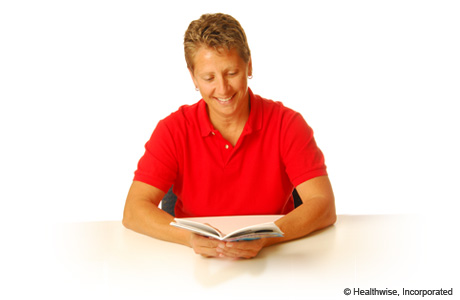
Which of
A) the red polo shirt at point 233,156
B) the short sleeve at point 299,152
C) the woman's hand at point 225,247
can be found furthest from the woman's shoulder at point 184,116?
the woman's hand at point 225,247

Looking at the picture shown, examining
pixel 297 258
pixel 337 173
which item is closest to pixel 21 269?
pixel 297 258

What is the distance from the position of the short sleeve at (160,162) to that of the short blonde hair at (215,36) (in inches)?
12.0

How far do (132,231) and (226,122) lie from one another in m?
0.56

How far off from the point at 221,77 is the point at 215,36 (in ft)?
0.49

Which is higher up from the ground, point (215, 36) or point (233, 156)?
point (215, 36)

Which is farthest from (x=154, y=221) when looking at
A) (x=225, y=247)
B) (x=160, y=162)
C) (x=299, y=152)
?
(x=299, y=152)

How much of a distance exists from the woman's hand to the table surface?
0.03 metres

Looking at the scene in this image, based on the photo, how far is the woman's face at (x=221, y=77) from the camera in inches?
84.5

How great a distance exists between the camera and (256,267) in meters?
1.86

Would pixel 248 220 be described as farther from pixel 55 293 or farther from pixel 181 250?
pixel 55 293

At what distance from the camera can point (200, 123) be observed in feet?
7.80

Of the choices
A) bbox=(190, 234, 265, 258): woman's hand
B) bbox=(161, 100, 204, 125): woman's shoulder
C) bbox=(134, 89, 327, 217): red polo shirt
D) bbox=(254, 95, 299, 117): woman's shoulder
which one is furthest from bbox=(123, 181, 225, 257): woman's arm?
bbox=(254, 95, 299, 117): woman's shoulder

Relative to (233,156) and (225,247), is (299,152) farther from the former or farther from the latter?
(225,247)

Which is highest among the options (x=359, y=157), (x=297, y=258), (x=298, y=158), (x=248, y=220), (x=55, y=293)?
(x=359, y=157)
